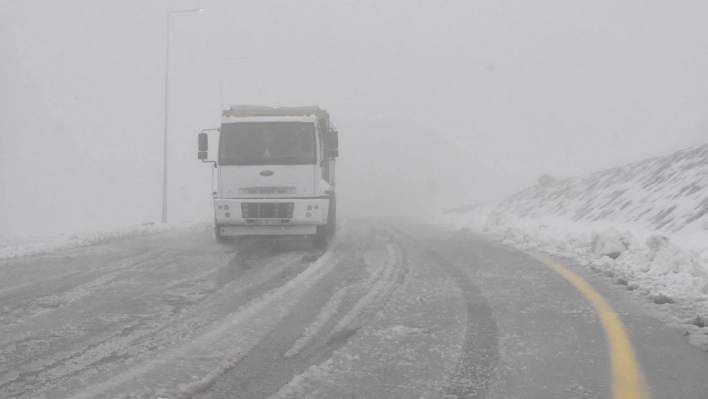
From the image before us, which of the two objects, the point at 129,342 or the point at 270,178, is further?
the point at 270,178

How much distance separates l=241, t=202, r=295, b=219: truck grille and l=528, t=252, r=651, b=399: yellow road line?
6340mm

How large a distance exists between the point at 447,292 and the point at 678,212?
696 centimetres

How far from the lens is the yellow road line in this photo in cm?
349

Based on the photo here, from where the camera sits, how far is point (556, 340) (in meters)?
4.67

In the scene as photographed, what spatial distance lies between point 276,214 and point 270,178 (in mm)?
691

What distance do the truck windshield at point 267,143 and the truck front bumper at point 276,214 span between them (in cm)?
77

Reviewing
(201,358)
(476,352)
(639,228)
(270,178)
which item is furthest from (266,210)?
(476,352)

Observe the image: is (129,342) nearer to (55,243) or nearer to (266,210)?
(266,210)

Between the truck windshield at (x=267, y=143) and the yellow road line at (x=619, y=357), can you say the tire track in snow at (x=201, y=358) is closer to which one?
the yellow road line at (x=619, y=357)

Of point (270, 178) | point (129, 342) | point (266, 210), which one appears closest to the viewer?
point (129, 342)

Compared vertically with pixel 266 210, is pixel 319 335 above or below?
below

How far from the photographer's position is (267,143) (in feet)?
41.0

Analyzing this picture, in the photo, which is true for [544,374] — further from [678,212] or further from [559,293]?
[678,212]

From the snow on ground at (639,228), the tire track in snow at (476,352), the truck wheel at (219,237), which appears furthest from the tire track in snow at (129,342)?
the truck wheel at (219,237)
